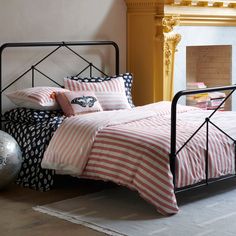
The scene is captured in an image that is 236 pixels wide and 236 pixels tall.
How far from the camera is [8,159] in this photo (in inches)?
157

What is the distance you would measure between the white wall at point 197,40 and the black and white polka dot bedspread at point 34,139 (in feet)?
4.94

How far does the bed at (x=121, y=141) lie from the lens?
11.7 feet

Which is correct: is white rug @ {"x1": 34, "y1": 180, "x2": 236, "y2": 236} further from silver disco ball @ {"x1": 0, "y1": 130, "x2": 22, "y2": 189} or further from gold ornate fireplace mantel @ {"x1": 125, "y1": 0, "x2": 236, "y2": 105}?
gold ornate fireplace mantel @ {"x1": 125, "y1": 0, "x2": 236, "y2": 105}

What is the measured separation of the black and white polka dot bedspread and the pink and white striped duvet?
0.13 m

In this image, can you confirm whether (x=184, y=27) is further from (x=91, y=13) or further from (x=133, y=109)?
(x=133, y=109)

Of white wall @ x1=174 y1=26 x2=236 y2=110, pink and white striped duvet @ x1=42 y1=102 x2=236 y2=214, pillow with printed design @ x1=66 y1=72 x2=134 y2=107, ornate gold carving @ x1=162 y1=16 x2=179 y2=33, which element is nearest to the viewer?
pink and white striped duvet @ x1=42 y1=102 x2=236 y2=214

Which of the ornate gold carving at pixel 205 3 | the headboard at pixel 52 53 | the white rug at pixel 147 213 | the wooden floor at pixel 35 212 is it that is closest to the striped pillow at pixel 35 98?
the headboard at pixel 52 53

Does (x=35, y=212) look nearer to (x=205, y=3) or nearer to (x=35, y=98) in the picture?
(x=35, y=98)

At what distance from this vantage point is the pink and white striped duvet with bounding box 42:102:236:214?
3537mm

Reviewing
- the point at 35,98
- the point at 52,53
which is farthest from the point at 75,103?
the point at 52,53

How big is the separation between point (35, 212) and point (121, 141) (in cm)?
67

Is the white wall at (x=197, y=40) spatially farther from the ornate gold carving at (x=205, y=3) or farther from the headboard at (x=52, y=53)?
the headboard at (x=52, y=53)

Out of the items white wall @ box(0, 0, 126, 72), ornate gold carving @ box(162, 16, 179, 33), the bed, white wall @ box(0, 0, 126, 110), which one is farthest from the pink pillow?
ornate gold carving @ box(162, 16, 179, 33)

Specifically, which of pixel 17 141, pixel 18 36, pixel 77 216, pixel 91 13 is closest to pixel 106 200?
pixel 77 216
